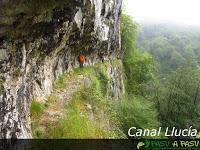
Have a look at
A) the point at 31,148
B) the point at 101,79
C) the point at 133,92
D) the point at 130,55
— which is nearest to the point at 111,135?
the point at 31,148

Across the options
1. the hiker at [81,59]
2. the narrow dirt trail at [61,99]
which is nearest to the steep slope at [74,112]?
the narrow dirt trail at [61,99]

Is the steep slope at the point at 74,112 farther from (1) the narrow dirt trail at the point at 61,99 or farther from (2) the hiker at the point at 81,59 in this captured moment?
(2) the hiker at the point at 81,59

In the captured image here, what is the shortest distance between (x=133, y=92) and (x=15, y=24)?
3699cm

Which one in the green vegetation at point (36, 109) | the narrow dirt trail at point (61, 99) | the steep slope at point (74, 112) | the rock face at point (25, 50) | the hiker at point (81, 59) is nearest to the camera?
the rock face at point (25, 50)

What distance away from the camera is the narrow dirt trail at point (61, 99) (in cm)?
1655

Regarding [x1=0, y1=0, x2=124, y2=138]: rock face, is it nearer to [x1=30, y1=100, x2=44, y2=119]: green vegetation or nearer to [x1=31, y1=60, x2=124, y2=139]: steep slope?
[x1=30, y1=100, x2=44, y2=119]: green vegetation

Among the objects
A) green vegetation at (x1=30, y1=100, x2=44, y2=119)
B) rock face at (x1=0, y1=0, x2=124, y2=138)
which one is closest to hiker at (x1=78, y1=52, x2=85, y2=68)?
rock face at (x1=0, y1=0, x2=124, y2=138)

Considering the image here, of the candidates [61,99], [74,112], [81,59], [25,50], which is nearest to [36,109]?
[74,112]

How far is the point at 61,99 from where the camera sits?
19.6 m

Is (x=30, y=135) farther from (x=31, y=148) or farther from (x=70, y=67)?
(x=70, y=67)

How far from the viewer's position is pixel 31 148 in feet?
45.6

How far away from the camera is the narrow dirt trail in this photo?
16.6 meters

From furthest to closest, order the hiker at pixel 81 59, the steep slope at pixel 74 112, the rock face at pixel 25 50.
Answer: the hiker at pixel 81 59 < the steep slope at pixel 74 112 < the rock face at pixel 25 50

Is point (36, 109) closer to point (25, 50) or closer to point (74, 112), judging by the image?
point (74, 112)
